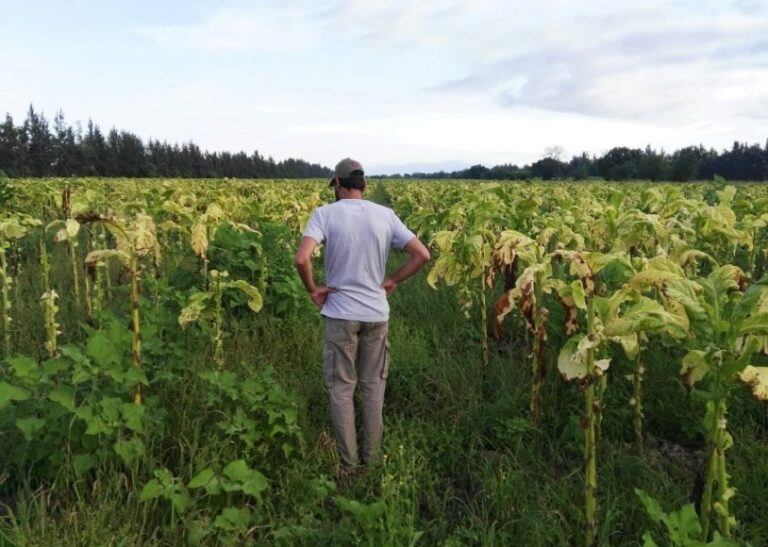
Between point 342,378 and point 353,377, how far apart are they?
3.6 inches

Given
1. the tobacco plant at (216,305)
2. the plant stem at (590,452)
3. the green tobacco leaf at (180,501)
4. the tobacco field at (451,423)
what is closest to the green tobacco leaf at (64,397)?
the tobacco field at (451,423)

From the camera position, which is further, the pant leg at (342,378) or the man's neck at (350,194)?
the man's neck at (350,194)

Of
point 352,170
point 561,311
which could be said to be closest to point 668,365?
point 561,311

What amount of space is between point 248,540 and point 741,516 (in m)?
2.55

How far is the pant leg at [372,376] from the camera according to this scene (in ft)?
12.8

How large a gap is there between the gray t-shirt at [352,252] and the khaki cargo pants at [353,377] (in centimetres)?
9

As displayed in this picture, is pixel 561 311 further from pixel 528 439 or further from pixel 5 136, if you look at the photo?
pixel 5 136

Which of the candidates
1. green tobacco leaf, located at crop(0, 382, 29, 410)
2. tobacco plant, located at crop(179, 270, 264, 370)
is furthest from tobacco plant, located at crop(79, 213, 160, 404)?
tobacco plant, located at crop(179, 270, 264, 370)

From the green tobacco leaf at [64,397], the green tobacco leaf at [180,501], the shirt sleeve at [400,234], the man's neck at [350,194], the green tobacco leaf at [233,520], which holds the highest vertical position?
the man's neck at [350,194]

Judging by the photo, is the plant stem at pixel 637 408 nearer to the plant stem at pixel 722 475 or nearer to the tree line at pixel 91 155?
the plant stem at pixel 722 475

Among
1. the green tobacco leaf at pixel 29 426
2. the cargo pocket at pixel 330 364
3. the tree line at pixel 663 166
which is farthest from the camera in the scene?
the tree line at pixel 663 166

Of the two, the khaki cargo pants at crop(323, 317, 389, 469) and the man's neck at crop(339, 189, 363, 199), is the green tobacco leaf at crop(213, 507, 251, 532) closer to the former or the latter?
the khaki cargo pants at crop(323, 317, 389, 469)

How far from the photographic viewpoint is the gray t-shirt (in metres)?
3.83

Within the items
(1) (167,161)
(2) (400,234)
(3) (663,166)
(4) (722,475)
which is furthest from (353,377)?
(1) (167,161)
